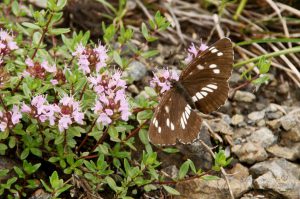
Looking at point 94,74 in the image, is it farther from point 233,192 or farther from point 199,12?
point 199,12

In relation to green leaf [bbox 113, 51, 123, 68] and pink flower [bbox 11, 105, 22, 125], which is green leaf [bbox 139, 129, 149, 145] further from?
pink flower [bbox 11, 105, 22, 125]

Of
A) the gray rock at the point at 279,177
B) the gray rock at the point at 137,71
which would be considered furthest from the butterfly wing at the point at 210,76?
the gray rock at the point at 137,71

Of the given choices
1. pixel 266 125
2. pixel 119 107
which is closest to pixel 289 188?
pixel 266 125

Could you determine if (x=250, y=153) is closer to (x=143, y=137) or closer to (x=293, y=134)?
(x=293, y=134)

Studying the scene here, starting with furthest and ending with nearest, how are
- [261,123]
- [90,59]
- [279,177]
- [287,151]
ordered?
1. [261,123]
2. [287,151]
3. [279,177]
4. [90,59]

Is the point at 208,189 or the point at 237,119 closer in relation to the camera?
the point at 208,189

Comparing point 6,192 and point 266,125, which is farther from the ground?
point 266,125

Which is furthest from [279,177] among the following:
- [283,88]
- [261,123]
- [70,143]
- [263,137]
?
[70,143]
